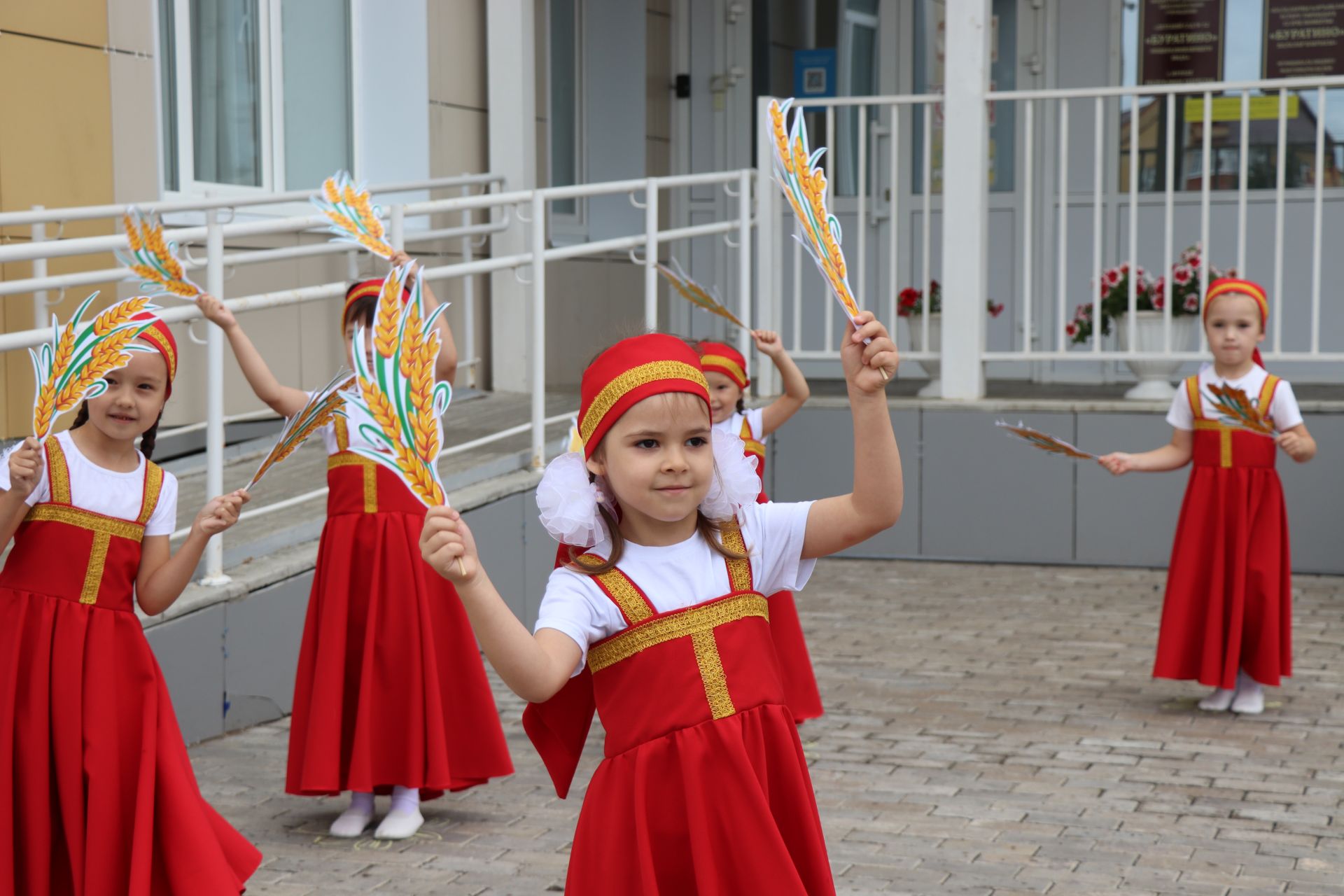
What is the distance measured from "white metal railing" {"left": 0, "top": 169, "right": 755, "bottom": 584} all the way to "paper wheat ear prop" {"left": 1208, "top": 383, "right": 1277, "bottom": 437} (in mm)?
1734

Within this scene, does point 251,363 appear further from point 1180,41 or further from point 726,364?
point 1180,41

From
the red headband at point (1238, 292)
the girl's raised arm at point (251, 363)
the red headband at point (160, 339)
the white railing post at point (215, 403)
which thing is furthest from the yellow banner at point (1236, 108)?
the red headband at point (160, 339)

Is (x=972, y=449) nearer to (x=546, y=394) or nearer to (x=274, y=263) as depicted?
(x=546, y=394)

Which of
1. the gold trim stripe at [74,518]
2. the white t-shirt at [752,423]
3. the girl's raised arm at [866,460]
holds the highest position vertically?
the girl's raised arm at [866,460]

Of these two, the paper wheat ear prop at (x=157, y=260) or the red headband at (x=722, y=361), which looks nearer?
the paper wheat ear prop at (x=157, y=260)

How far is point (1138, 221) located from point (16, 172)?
21.2 feet

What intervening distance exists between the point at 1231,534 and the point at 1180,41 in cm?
520

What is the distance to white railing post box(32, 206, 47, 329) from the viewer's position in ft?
19.0

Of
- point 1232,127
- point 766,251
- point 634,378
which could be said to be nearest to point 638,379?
point 634,378

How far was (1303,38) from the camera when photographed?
9.41 meters

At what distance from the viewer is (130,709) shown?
10.5ft

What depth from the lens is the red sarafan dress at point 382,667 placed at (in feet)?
13.1

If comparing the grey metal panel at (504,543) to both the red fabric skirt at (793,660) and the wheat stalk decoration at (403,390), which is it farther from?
the wheat stalk decoration at (403,390)

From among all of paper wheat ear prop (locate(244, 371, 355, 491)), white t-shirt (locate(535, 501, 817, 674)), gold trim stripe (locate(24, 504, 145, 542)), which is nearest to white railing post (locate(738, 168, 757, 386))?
gold trim stripe (locate(24, 504, 145, 542))
